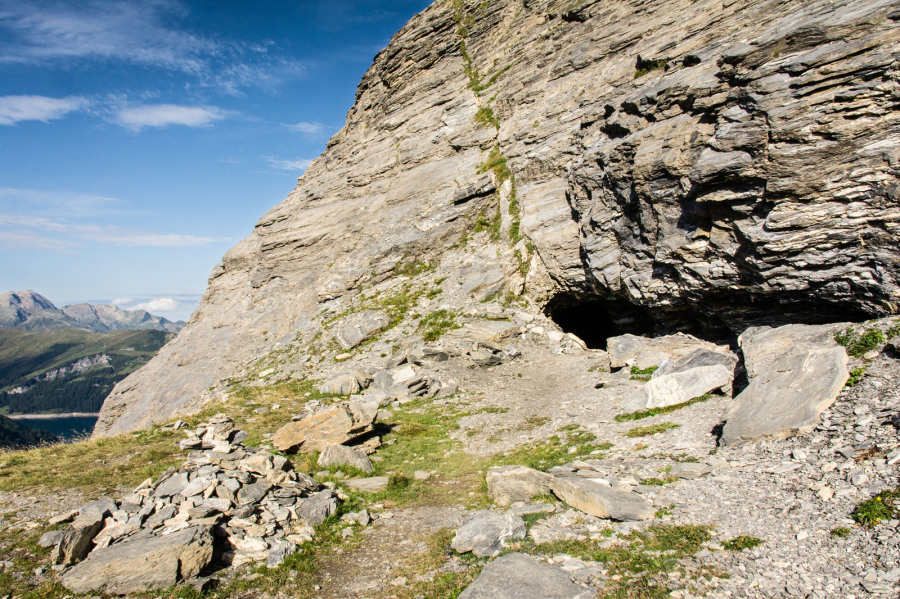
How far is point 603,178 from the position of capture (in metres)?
28.5

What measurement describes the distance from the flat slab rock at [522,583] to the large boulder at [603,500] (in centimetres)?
215

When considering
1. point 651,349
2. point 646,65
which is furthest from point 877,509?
point 646,65

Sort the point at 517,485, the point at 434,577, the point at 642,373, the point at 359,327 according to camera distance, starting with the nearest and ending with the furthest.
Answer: the point at 434,577
the point at 517,485
the point at 642,373
the point at 359,327

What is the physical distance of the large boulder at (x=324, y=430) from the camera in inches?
716

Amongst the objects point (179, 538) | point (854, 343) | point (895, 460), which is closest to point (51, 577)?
point (179, 538)

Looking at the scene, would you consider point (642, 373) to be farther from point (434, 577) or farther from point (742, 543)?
point (434, 577)

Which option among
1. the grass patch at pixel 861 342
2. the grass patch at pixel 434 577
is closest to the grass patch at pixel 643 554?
the grass patch at pixel 434 577

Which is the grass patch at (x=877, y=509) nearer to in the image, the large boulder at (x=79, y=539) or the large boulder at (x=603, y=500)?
the large boulder at (x=603, y=500)

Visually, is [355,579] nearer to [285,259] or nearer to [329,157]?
[285,259]

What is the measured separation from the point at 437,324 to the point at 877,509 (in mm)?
25551

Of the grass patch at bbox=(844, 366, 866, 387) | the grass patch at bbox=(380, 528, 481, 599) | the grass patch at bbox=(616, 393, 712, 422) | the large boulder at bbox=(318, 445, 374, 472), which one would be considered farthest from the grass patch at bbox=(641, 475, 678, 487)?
the large boulder at bbox=(318, 445, 374, 472)

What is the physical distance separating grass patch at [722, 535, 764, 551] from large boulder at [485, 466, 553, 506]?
14.7ft

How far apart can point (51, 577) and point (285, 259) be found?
3723cm

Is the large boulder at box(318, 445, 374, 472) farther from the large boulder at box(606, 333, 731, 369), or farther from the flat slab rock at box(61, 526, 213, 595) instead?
the large boulder at box(606, 333, 731, 369)
